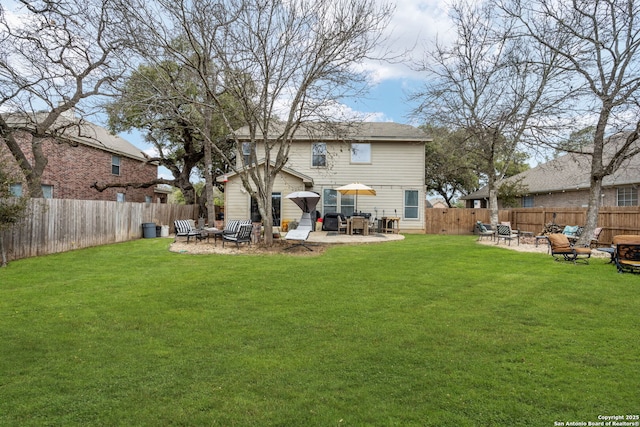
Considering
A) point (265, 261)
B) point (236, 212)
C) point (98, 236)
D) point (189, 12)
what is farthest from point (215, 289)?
point (236, 212)

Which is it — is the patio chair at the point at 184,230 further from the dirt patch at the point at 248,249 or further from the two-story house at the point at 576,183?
the two-story house at the point at 576,183

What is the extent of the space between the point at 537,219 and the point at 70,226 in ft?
67.1

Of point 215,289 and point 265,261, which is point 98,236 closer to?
point 265,261

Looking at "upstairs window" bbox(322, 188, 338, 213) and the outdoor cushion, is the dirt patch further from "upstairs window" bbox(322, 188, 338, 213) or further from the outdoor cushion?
the outdoor cushion

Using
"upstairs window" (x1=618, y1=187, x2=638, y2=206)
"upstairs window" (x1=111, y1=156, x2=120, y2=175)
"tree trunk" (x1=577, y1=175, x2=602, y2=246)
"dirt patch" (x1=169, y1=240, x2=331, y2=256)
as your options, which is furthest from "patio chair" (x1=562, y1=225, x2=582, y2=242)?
"upstairs window" (x1=111, y1=156, x2=120, y2=175)

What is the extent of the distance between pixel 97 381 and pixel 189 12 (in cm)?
1004

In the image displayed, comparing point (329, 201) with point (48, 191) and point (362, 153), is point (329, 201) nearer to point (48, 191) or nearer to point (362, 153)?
point (362, 153)

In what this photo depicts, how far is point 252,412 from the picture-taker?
2.57m

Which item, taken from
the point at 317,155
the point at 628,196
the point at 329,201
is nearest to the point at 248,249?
the point at 329,201

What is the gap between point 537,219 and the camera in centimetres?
1733

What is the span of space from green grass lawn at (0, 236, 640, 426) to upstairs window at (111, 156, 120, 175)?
17775mm

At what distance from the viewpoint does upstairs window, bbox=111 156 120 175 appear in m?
22.9

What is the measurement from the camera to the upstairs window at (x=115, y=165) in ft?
75.2

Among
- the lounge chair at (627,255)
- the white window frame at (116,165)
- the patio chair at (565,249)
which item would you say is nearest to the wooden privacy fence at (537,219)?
the patio chair at (565,249)
